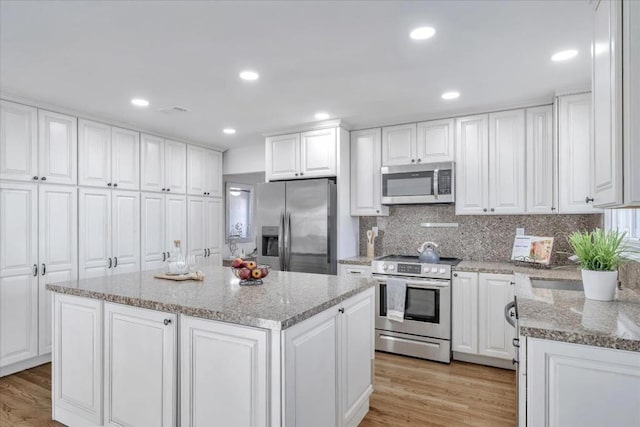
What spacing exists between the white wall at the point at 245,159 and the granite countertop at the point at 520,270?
10.1 feet

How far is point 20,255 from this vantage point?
3.14 m

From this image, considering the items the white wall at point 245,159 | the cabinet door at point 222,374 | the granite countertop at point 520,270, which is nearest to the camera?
the cabinet door at point 222,374

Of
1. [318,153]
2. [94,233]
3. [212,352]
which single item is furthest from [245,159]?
[212,352]

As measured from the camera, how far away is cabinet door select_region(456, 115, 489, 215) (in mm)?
3547

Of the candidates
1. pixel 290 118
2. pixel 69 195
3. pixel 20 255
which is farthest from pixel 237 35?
pixel 20 255

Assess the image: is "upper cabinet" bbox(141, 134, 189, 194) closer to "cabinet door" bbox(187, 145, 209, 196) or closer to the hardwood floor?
"cabinet door" bbox(187, 145, 209, 196)

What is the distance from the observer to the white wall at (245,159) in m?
5.18

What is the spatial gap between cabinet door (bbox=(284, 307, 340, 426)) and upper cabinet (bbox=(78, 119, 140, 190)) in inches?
122

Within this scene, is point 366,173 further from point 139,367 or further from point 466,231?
point 139,367

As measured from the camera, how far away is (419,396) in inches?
108

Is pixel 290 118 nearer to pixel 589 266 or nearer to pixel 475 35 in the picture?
pixel 475 35

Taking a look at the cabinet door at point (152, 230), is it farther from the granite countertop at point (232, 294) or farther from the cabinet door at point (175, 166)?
the granite countertop at point (232, 294)

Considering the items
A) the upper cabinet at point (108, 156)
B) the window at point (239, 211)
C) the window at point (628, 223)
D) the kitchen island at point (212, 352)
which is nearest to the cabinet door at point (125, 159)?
the upper cabinet at point (108, 156)

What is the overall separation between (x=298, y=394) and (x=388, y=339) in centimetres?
219
